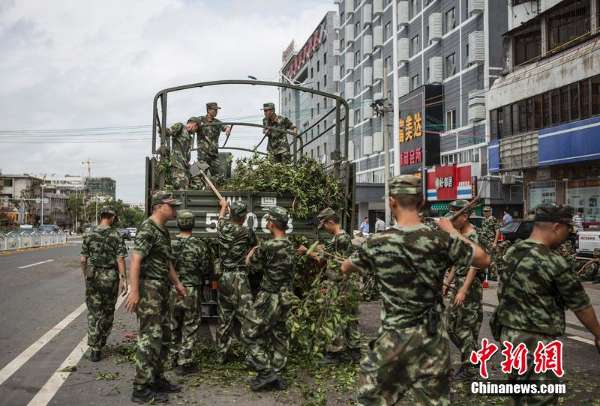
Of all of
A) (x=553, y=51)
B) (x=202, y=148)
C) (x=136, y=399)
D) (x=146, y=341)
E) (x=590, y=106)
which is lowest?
(x=136, y=399)

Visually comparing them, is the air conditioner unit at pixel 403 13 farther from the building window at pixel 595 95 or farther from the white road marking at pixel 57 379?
the white road marking at pixel 57 379

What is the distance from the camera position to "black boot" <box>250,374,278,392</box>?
5.58 metres

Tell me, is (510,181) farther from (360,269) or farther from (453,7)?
(360,269)

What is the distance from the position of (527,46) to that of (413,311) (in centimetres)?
2286

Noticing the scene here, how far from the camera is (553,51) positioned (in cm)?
2152

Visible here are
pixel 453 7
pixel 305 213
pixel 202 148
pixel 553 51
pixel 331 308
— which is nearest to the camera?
pixel 331 308

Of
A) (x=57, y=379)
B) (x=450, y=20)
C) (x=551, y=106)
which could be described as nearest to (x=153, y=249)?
(x=57, y=379)

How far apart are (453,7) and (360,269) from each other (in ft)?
104

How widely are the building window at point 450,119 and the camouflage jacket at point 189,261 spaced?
27.2m

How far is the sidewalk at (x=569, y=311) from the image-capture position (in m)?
8.72

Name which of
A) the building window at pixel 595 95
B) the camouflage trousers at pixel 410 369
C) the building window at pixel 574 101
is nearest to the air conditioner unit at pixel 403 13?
the building window at pixel 574 101

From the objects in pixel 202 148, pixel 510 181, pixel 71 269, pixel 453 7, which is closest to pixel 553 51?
pixel 510 181

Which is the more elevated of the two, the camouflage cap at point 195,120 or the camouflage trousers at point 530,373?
the camouflage cap at point 195,120

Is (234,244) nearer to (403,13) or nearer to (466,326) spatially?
(466,326)
